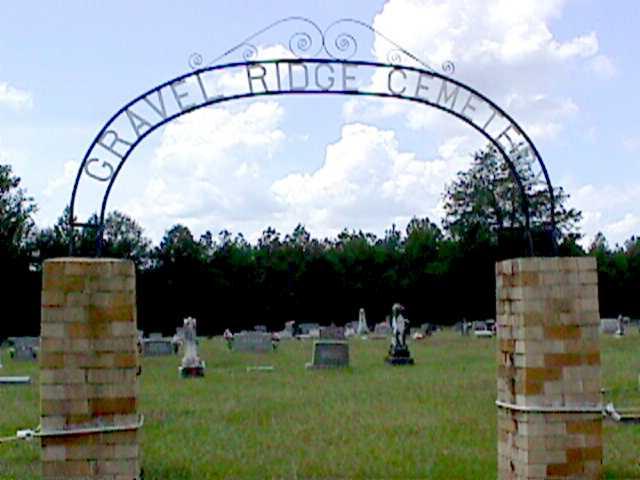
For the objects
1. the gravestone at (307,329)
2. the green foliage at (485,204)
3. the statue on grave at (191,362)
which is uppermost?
the green foliage at (485,204)

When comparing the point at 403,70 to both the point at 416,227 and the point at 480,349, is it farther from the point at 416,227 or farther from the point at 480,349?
the point at 416,227

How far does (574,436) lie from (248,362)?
2185 cm

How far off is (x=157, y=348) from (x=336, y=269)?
33.2m

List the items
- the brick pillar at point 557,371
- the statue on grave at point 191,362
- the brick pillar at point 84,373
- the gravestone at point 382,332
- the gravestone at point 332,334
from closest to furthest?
the brick pillar at point 84,373 < the brick pillar at point 557,371 < the statue on grave at point 191,362 < the gravestone at point 332,334 < the gravestone at point 382,332

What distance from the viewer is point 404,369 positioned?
27188mm

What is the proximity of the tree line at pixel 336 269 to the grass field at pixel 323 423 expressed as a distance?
33151 millimetres

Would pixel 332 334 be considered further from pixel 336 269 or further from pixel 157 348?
pixel 336 269

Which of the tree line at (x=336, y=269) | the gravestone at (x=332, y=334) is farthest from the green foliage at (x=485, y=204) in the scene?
the gravestone at (x=332, y=334)

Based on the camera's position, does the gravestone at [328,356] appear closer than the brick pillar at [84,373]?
No

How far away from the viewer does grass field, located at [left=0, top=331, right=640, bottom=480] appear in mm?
12094

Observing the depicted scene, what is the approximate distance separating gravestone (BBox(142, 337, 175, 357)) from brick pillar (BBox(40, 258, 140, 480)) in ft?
85.0

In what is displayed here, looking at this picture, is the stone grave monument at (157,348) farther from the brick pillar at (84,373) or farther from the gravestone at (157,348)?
the brick pillar at (84,373)

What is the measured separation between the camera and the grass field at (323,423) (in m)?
12.1

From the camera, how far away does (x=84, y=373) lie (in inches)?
359
